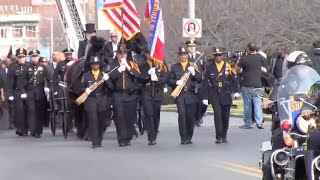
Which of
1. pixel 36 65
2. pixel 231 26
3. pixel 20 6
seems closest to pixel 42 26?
pixel 20 6

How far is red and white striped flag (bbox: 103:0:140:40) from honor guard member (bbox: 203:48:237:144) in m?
2.04

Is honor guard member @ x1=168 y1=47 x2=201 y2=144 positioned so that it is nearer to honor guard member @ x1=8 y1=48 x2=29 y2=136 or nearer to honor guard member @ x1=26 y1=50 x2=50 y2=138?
honor guard member @ x1=26 y1=50 x2=50 y2=138

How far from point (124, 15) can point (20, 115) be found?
3.86 m

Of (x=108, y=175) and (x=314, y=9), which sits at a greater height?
(x=314, y=9)

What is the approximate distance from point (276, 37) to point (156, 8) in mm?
15849

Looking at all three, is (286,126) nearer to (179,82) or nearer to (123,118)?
(179,82)

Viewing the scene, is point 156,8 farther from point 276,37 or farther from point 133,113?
point 276,37

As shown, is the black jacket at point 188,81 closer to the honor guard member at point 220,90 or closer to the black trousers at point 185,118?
the black trousers at point 185,118

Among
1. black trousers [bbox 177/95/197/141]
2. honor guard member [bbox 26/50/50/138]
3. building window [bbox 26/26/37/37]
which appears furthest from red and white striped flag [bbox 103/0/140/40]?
building window [bbox 26/26/37/37]

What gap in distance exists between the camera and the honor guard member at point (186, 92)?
16641mm

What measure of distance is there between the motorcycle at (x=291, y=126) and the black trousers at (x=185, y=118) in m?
7.92

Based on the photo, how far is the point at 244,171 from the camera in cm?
1243

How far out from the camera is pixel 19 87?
20391mm

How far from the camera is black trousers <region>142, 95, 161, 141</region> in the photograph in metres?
16.7
